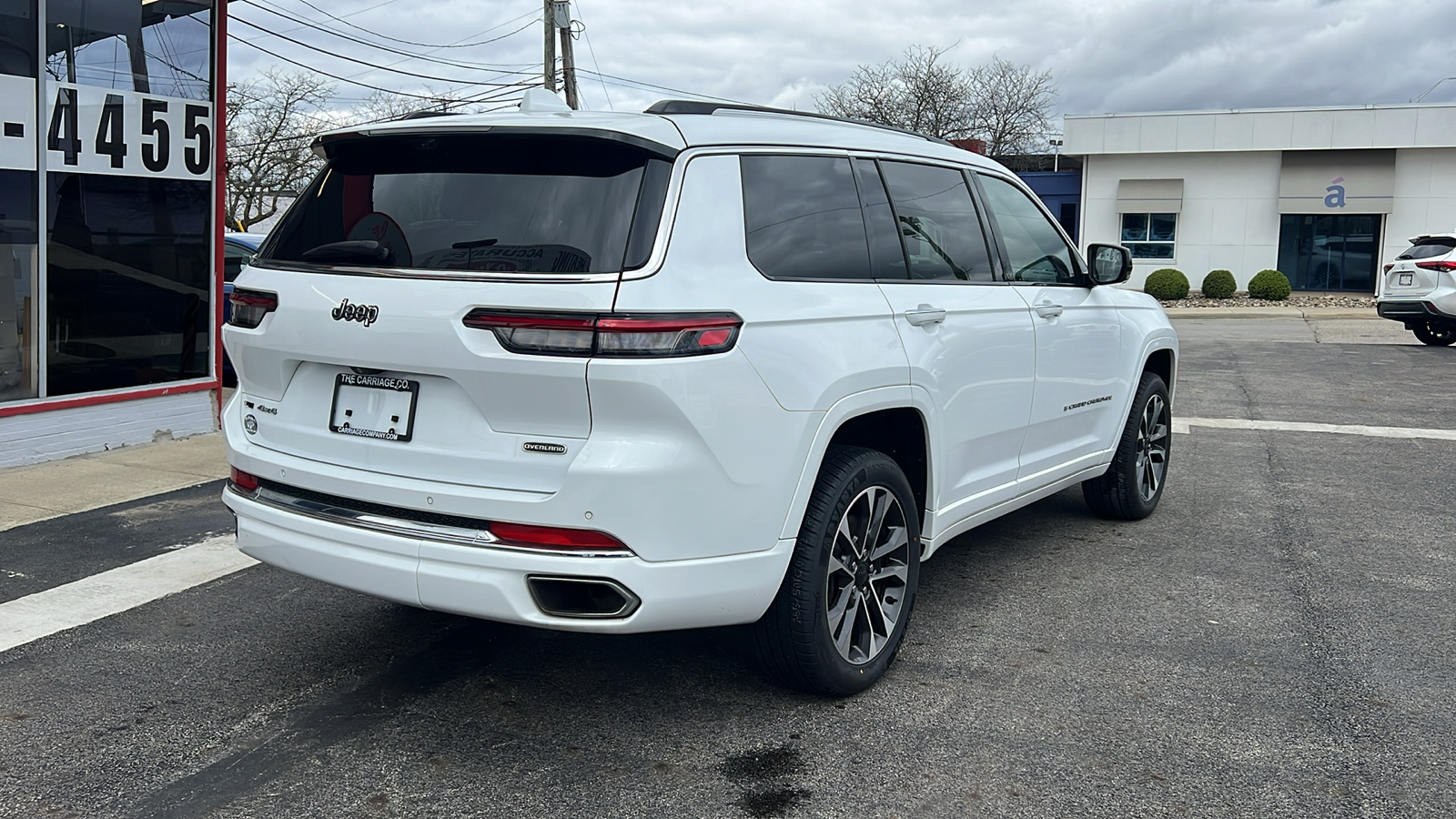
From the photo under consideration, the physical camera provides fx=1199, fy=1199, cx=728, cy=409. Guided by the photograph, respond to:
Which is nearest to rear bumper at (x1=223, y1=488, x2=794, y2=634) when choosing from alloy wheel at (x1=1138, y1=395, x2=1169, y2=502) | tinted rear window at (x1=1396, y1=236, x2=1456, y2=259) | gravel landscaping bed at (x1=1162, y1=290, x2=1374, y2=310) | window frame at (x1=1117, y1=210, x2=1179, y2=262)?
alloy wheel at (x1=1138, y1=395, x2=1169, y2=502)

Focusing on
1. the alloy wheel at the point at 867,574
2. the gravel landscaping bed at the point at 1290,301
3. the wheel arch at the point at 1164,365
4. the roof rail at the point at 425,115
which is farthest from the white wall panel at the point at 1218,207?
the roof rail at the point at 425,115

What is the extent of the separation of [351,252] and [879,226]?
174cm

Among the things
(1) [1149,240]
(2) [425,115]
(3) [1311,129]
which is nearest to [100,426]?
(2) [425,115]

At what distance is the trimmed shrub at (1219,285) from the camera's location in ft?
109

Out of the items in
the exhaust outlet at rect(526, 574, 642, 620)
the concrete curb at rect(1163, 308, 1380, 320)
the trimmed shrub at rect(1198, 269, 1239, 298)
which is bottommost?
Answer: the exhaust outlet at rect(526, 574, 642, 620)

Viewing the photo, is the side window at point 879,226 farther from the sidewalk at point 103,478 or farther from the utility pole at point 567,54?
the utility pole at point 567,54

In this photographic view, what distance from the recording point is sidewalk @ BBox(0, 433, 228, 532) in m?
6.41

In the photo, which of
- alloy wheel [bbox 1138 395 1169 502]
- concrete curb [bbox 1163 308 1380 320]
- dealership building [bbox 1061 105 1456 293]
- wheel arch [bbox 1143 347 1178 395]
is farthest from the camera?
dealership building [bbox 1061 105 1456 293]

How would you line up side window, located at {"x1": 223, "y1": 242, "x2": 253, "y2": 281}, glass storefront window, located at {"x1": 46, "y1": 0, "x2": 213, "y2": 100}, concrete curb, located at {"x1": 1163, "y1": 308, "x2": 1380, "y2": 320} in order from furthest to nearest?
concrete curb, located at {"x1": 1163, "y1": 308, "x2": 1380, "y2": 320} → side window, located at {"x1": 223, "y1": 242, "x2": 253, "y2": 281} → glass storefront window, located at {"x1": 46, "y1": 0, "x2": 213, "y2": 100}

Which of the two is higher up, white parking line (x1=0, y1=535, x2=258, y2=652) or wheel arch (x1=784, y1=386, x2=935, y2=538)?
wheel arch (x1=784, y1=386, x2=935, y2=538)

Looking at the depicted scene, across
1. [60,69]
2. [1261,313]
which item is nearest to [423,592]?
[60,69]

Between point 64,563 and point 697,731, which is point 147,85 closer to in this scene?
point 64,563

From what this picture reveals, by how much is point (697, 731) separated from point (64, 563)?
11.1 ft

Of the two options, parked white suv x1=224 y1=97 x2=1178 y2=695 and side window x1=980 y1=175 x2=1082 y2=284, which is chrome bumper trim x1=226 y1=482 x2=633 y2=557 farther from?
side window x1=980 y1=175 x2=1082 y2=284
